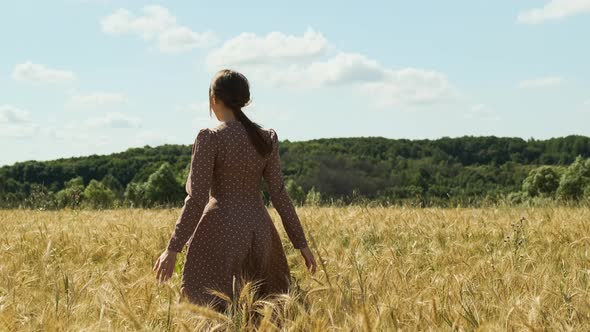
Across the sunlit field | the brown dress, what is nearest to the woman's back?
the brown dress

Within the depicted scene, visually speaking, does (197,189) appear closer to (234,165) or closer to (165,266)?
(234,165)

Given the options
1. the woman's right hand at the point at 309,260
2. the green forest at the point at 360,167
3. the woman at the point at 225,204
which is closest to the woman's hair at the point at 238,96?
the woman at the point at 225,204

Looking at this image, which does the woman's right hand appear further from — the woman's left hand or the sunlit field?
the woman's left hand

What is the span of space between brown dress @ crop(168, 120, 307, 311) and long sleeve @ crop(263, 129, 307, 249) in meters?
0.06

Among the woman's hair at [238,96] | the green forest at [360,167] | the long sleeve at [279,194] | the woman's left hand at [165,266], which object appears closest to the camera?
the woman's left hand at [165,266]

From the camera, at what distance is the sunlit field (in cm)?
268

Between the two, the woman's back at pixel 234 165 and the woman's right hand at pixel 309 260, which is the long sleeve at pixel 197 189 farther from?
the woman's right hand at pixel 309 260

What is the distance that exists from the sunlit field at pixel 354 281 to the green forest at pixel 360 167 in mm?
44200

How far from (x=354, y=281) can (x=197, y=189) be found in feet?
3.45

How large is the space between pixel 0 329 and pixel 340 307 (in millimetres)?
1457

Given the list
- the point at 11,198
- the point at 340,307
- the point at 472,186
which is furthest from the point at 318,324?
the point at 472,186

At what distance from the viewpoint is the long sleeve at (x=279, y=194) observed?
158 inches

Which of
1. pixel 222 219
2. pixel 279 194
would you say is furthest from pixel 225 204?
pixel 279 194

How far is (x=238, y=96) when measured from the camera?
12.5 ft
